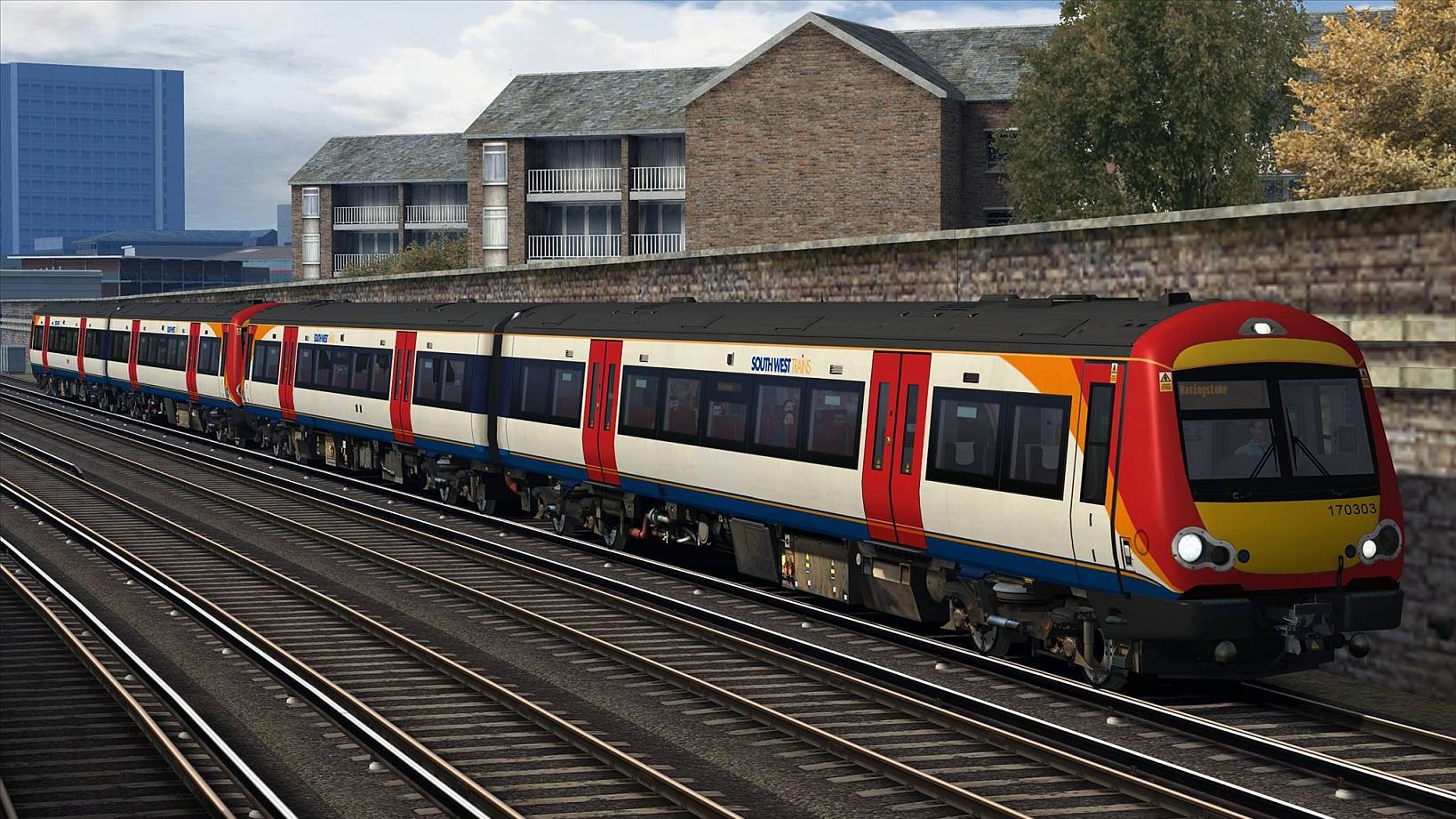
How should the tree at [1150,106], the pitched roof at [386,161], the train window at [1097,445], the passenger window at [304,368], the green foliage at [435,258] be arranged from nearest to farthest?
the train window at [1097,445], the passenger window at [304,368], the tree at [1150,106], the green foliage at [435,258], the pitched roof at [386,161]

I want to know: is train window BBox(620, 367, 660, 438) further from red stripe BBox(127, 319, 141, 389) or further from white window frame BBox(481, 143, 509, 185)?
white window frame BBox(481, 143, 509, 185)

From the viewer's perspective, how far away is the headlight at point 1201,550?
13.4 meters

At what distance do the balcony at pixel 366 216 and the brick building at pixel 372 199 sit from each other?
1.9 inches

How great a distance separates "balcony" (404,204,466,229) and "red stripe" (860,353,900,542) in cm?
7275

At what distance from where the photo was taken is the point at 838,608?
2006 cm

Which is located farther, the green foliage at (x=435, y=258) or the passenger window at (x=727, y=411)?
the green foliage at (x=435, y=258)

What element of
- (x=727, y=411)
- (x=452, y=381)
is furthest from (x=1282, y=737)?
(x=452, y=381)

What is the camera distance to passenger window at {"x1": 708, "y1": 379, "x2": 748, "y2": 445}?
2033 centimetres

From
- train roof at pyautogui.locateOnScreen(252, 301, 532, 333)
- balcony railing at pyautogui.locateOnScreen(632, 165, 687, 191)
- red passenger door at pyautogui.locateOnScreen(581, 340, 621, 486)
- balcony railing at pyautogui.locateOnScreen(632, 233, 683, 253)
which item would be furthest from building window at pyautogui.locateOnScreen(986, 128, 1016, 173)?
red passenger door at pyautogui.locateOnScreen(581, 340, 621, 486)

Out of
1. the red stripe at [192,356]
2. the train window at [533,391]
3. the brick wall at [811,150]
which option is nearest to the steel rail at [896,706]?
the train window at [533,391]

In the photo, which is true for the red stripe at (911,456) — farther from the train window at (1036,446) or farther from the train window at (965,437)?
the train window at (1036,446)

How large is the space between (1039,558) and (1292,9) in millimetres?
42173

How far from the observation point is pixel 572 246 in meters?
74.9

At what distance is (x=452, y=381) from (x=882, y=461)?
Answer: 12886mm
